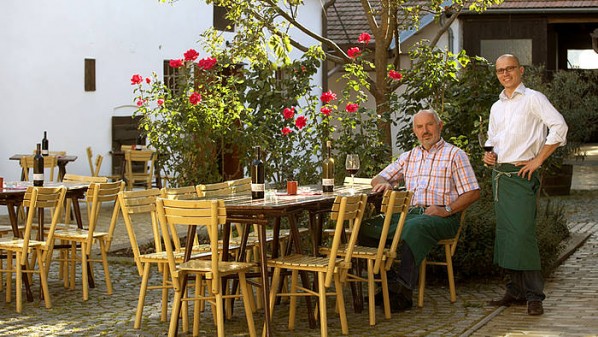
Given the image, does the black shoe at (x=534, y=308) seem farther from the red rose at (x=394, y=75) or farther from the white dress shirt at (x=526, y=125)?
the red rose at (x=394, y=75)

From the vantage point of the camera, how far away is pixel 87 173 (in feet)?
60.3

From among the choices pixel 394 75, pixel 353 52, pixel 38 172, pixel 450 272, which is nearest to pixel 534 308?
pixel 450 272

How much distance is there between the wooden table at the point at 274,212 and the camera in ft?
25.5

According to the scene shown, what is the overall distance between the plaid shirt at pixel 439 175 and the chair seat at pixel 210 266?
1896mm

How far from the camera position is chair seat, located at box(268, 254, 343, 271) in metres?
7.88

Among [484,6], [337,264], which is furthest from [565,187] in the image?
[337,264]

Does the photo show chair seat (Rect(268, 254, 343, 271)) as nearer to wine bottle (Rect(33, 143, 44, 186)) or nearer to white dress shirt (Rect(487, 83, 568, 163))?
white dress shirt (Rect(487, 83, 568, 163))

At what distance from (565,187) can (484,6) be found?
635 cm

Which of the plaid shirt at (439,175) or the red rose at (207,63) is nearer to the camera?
the plaid shirt at (439,175)

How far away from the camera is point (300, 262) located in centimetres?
800

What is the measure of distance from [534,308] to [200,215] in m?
2.66

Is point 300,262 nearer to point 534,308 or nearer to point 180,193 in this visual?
point 180,193

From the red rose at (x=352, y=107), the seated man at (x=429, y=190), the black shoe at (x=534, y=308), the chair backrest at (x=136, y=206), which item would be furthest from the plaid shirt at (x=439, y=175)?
the red rose at (x=352, y=107)

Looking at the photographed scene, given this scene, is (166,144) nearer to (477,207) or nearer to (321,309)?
(477,207)
